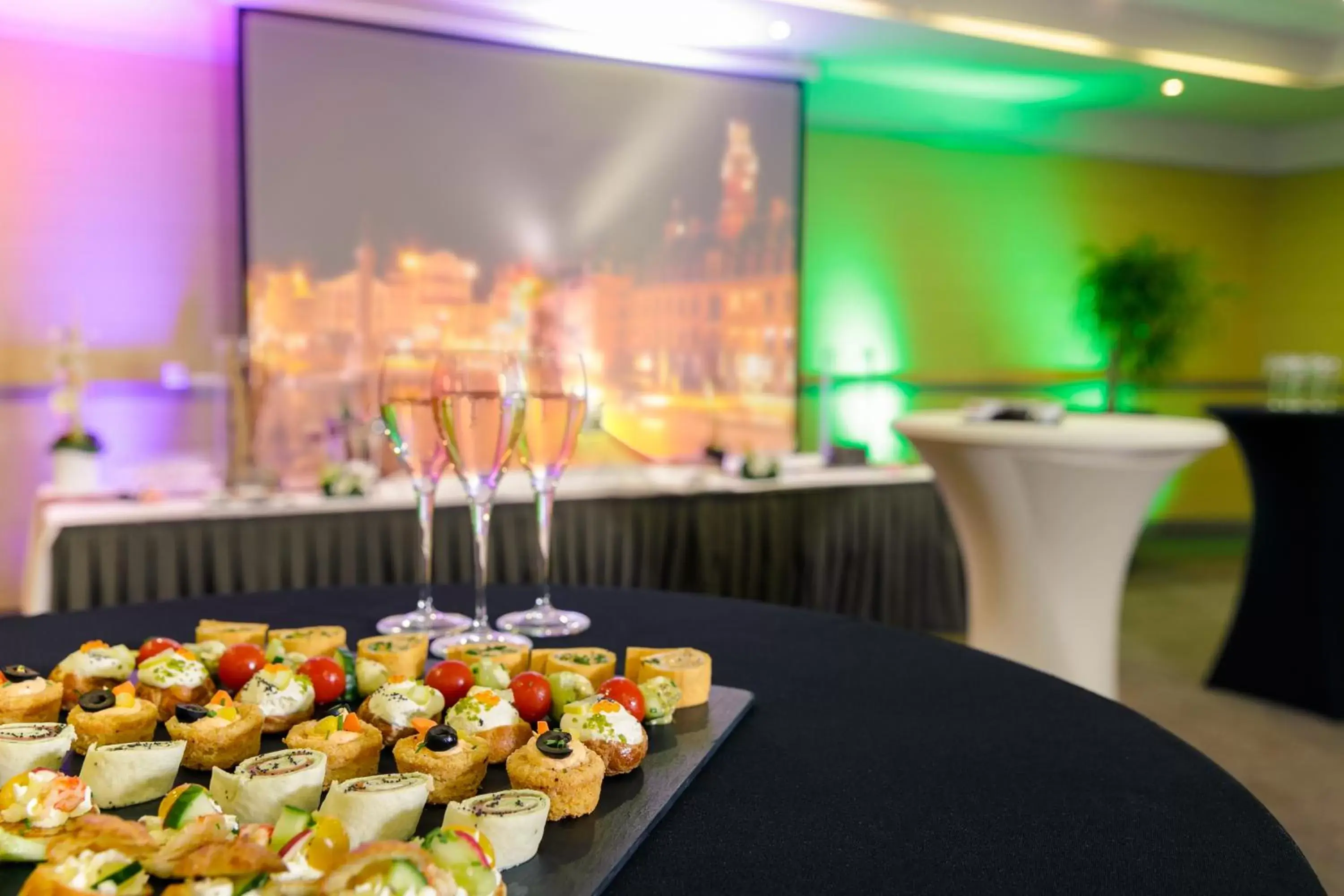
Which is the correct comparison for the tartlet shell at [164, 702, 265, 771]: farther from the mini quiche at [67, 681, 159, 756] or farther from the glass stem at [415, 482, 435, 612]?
the glass stem at [415, 482, 435, 612]

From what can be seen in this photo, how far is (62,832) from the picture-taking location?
51cm

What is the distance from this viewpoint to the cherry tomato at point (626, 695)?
28.1 inches

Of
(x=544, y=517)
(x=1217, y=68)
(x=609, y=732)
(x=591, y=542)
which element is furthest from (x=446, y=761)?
(x=1217, y=68)

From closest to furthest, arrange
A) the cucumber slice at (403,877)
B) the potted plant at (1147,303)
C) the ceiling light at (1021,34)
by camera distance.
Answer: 1. the cucumber slice at (403,877)
2. the ceiling light at (1021,34)
3. the potted plant at (1147,303)

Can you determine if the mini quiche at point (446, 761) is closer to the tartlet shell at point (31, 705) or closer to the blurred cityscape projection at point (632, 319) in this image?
the tartlet shell at point (31, 705)

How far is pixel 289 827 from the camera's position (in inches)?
19.7

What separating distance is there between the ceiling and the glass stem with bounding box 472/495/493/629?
4.04 meters

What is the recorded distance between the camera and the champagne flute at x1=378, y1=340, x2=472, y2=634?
945 mm

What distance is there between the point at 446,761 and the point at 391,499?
2.85 metres

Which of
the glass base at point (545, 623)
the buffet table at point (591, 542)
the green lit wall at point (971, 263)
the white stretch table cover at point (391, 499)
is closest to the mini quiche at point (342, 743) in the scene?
the glass base at point (545, 623)

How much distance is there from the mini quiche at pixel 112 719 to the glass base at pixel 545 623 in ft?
1.12

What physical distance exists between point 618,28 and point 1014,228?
2.86 metres

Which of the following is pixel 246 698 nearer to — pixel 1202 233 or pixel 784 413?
pixel 784 413

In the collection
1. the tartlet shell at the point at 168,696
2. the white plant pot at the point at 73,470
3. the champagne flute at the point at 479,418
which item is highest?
the champagne flute at the point at 479,418
